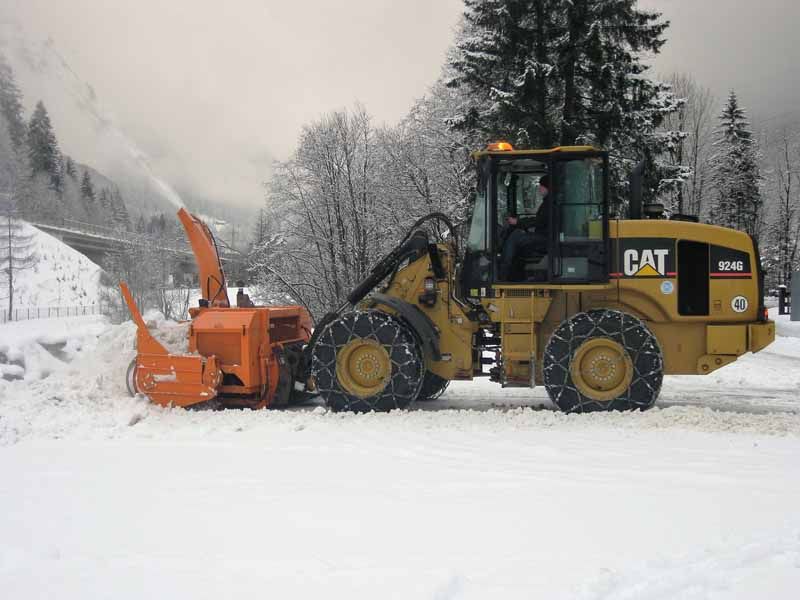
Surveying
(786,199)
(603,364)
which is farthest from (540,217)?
(786,199)

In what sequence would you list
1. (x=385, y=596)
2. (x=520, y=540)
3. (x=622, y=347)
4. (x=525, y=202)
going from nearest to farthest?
(x=385, y=596) < (x=520, y=540) < (x=622, y=347) < (x=525, y=202)

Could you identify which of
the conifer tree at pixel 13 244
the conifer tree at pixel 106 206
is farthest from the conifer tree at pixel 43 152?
the conifer tree at pixel 106 206

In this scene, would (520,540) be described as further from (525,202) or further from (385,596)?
(525,202)

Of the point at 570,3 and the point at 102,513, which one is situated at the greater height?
the point at 570,3

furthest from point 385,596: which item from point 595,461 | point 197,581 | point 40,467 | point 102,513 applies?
point 40,467

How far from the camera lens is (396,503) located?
3.69 meters

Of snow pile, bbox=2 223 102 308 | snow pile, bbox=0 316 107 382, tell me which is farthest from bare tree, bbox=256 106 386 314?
snow pile, bbox=0 316 107 382

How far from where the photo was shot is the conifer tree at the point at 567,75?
A: 1630 centimetres

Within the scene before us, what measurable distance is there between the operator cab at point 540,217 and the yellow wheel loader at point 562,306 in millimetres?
11

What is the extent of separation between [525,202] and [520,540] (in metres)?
4.27

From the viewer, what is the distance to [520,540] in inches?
122

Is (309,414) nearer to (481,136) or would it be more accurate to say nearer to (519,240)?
(519,240)

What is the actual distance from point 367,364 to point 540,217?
247 cm

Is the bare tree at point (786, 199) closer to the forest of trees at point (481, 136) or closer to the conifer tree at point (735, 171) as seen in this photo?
the conifer tree at point (735, 171)
